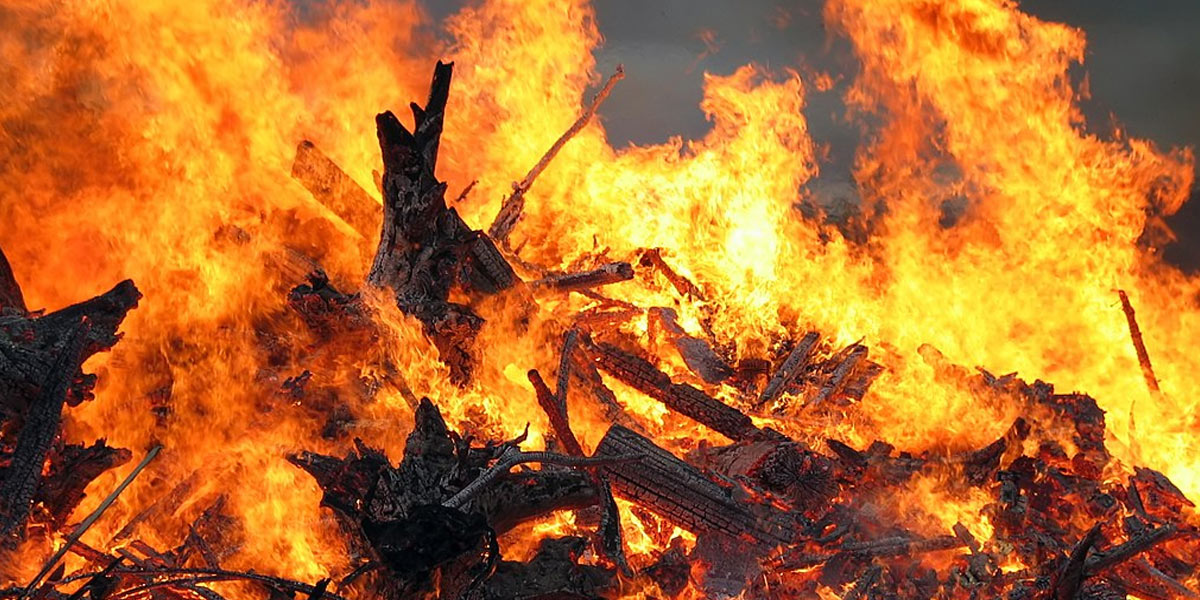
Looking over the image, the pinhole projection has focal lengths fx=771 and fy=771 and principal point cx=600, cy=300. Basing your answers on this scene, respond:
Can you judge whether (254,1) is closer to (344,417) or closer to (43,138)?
(43,138)

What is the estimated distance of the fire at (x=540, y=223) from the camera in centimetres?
621

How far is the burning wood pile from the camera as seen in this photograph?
415 cm

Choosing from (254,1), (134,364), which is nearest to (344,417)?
(134,364)

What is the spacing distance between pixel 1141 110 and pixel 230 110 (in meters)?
13.9

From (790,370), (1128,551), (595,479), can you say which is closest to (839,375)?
(790,370)

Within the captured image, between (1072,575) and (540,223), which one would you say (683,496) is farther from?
(540,223)

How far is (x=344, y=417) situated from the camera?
614cm

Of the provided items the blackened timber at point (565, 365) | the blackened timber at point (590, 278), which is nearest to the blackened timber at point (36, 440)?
the blackened timber at point (565, 365)

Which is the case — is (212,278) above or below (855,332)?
below

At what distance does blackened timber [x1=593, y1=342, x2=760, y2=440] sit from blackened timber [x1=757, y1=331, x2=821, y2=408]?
2.82 feet

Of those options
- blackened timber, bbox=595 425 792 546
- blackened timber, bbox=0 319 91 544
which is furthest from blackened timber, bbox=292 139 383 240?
blackened timber, bbox=595 425 792 546

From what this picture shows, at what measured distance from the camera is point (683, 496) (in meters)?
5.87

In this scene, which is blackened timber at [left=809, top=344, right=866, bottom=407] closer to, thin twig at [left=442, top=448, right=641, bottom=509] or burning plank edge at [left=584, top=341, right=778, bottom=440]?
burning plank edge at [left=584, top=341, right=778, bottom=440]

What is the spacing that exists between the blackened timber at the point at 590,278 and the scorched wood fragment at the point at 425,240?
163cm
